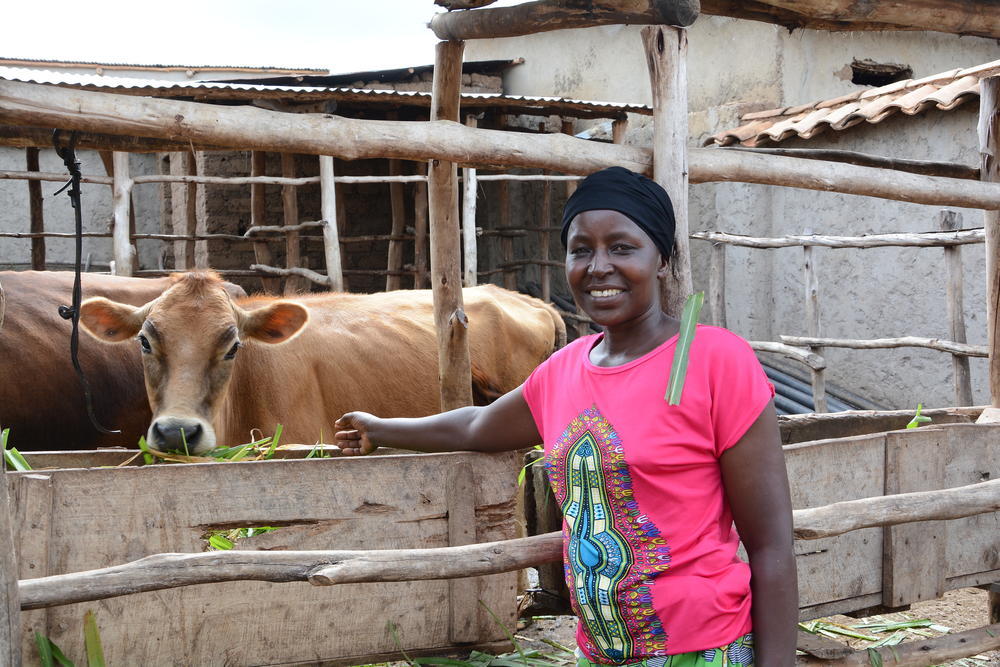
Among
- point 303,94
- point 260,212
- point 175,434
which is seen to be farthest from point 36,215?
point 175,434

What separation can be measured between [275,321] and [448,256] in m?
1.56

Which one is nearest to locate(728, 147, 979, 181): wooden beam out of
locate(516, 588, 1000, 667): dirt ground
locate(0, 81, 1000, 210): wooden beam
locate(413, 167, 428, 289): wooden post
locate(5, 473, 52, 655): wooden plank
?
locate(0, 81, 1000, 210): wooden beam

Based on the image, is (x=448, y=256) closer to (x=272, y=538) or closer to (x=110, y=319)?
(x=272, y=538)

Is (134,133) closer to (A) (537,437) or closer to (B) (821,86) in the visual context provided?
(A) (537,437)

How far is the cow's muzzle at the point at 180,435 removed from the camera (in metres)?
4.06

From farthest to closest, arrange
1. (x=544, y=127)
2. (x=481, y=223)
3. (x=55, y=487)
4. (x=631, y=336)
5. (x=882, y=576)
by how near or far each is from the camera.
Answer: (x=481, y=223)
(x=544, y=127)
(x=882, y=576)
(x=55, y=487)
(x=631, y=336)

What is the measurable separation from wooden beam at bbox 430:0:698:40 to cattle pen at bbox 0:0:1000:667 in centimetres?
2

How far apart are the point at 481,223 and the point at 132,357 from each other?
8874mm

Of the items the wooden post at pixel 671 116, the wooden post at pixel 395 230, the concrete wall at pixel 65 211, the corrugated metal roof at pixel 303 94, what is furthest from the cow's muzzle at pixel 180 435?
the concrete wall at pixel 65 211

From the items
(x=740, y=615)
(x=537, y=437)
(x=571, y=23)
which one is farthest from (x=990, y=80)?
(x=740, y=615)

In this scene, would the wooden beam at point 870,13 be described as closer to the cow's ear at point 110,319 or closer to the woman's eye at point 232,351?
the woman's eye at point 232,351

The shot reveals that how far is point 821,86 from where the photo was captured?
38.3ft

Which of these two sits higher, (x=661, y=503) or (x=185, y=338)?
(x=185, y=338)

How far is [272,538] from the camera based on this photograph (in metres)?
2.66
